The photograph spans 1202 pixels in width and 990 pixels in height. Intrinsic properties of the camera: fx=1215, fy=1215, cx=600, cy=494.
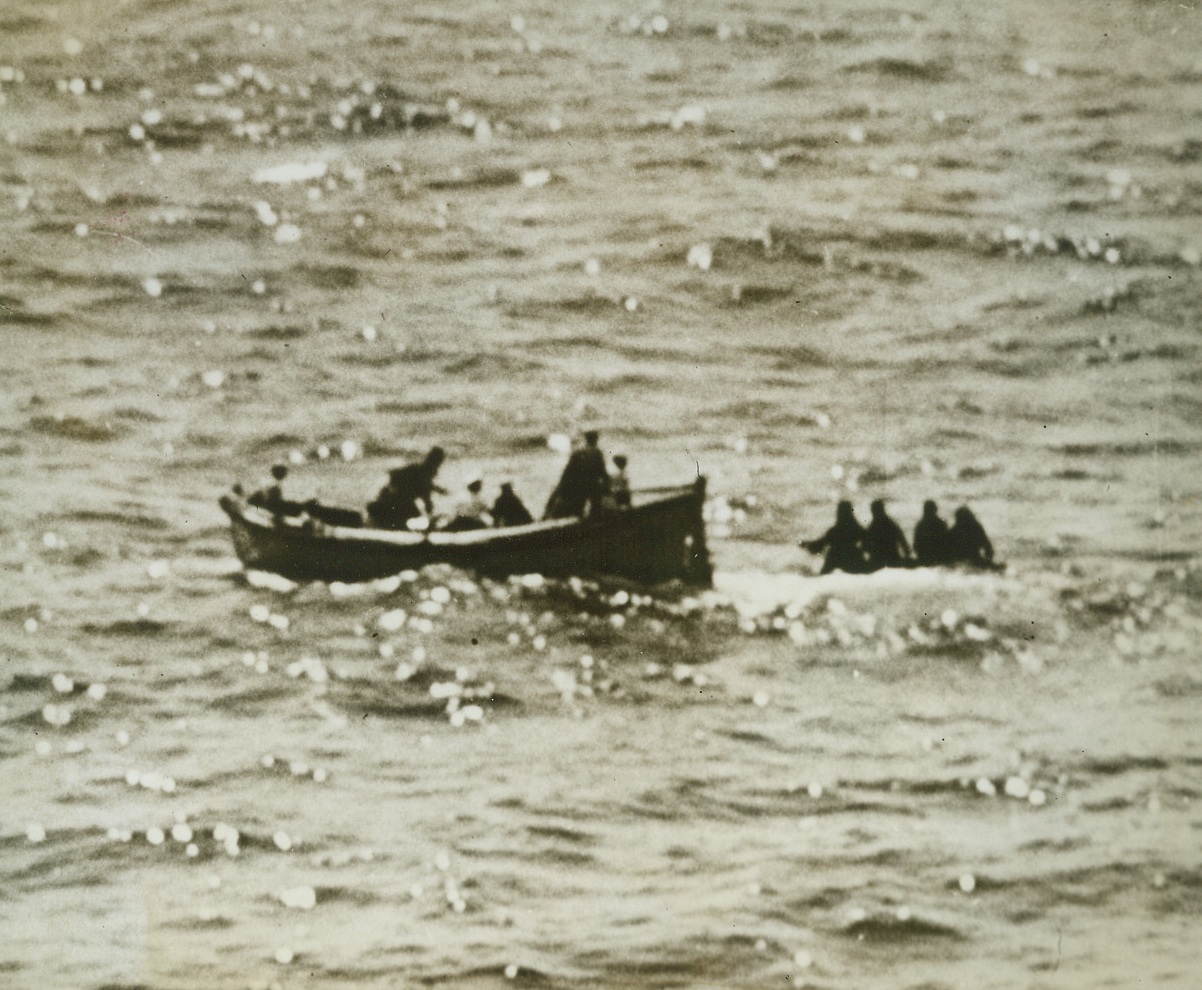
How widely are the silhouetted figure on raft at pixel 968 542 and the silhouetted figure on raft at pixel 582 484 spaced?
56 cm

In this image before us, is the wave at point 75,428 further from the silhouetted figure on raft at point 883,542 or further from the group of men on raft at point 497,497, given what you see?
the silhouetted figure on raft at point 883,542

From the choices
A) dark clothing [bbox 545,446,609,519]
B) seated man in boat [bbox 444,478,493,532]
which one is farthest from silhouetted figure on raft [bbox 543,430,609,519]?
seated man in boat [bbox 444,478,493,532]

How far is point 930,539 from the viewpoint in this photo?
1.94 metres

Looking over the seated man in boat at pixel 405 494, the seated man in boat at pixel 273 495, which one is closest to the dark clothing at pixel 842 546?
the seated man in boat at pixel 405 494

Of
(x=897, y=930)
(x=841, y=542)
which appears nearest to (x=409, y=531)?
(x=841, y=542)

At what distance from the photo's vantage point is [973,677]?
193 centimetres

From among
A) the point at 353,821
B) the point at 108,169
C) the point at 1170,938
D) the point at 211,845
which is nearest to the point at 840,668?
the point at 1170,938

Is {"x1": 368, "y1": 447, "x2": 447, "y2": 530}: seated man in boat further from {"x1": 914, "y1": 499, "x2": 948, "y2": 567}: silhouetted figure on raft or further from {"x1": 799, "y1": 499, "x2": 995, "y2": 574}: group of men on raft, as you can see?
{"x1": 914, "y1": 499, "x2": 948, "y2": 567}: silhouetted figure on raft

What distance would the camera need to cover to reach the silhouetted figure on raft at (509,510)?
197cm

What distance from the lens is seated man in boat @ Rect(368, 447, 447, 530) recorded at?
1.97m

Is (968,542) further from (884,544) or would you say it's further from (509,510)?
(509,510)

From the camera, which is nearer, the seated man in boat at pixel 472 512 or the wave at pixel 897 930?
the wave at pixel 897 930

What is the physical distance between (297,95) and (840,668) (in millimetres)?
1273

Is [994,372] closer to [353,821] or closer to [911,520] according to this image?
[911,520]
